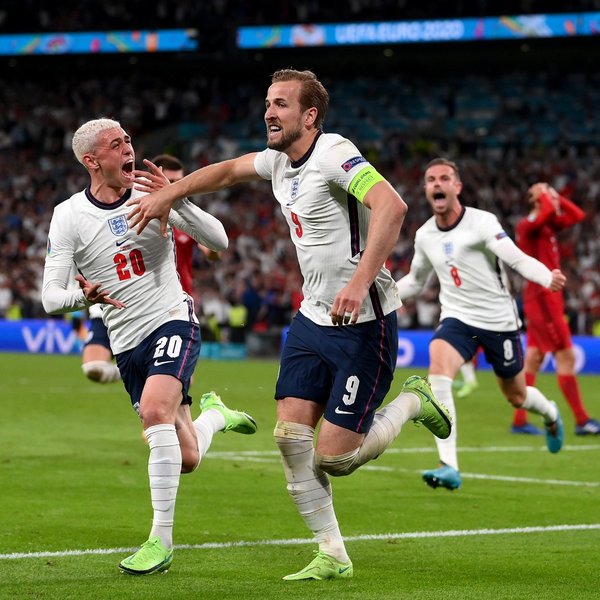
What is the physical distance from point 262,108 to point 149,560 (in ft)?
119

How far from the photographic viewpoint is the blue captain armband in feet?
20.0

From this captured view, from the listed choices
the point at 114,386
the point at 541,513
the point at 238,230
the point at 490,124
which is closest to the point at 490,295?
the point at 541,513

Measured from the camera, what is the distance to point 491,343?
1084 cm

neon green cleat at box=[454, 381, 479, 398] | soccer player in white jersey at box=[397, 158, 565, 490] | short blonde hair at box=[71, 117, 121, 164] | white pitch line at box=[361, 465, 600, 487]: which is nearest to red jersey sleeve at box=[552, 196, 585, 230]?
soccer player in white jersey at box=[397, 158, 565, 490]

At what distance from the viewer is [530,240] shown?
48.4ft

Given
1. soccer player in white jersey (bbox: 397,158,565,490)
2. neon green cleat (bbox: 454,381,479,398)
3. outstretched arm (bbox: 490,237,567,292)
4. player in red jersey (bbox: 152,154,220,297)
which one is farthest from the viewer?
neon green cleat (bbox: 454,381,479,398)

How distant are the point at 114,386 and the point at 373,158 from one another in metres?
18.4

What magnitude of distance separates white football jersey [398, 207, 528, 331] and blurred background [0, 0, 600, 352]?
59.5 feet

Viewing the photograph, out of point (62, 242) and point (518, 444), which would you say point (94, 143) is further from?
point (518, 444)

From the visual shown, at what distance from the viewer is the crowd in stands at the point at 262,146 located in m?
31.5

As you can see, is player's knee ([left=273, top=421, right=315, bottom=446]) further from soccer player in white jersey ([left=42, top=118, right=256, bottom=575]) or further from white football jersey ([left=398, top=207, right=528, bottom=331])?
white football jersey ([left=398, top=207, right=528, bottom=331])

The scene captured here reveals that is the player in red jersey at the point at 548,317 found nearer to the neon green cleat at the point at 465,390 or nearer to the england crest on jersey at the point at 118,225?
the neon green cleat at the point at 465,390

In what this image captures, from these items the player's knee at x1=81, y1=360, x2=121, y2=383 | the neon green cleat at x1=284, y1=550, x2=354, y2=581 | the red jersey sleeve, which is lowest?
the neon green cleat at x1=284, y1=550, x2=354, y2=581

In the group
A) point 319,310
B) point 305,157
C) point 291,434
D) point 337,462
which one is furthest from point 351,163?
point 337,462
